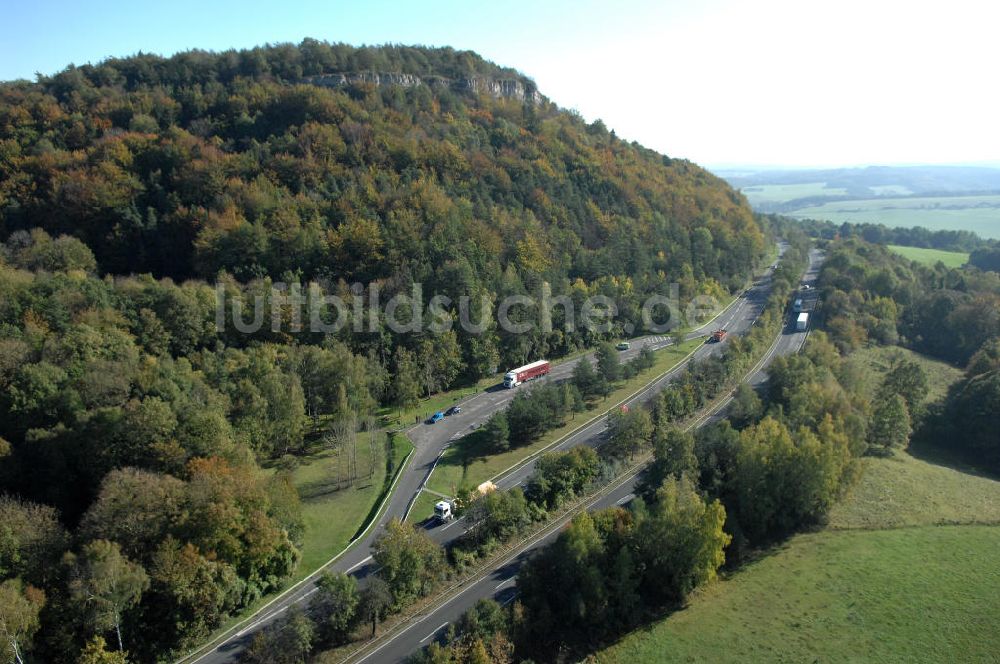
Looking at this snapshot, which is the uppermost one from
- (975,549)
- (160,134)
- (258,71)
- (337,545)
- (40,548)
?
(258,71)

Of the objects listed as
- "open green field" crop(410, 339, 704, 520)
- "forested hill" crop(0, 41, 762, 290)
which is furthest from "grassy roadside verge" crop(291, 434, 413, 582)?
"forested hill" crop(0, 41, 762, 290)

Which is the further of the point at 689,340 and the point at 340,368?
the point at 689,340

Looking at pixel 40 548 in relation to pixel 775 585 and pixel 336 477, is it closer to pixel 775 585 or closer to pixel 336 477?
pixel 336 477

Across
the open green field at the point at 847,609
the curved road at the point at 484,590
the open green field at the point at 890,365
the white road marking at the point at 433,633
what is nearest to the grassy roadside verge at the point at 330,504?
the curved road at the point at 484,590

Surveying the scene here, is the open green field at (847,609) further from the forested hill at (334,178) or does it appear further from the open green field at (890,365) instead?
the forested hill at (334,178)

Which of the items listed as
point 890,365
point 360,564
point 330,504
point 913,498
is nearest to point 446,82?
point 890,365

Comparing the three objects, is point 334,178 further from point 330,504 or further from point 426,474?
point 330,504

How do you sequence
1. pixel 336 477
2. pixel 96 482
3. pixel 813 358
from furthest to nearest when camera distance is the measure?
pixel 813 358
pixel 336 477
pixel 96 482

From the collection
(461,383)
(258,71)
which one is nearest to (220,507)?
(461,383)
